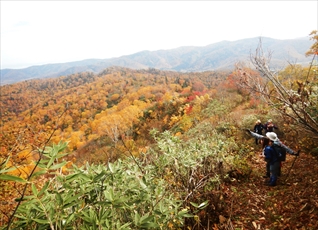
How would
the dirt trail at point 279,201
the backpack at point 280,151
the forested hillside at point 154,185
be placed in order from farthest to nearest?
the backpack at point 280,151
the dirt trail at point 279,201
the forested hillside at point 154,185

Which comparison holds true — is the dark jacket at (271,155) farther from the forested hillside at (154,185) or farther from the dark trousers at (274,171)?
the forested hillside at (154,185)

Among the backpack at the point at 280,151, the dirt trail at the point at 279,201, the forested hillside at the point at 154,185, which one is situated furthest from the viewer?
the backpack at the point at 280,151

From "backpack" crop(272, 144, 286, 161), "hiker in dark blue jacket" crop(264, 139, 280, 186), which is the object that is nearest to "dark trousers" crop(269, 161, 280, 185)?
"hiker in dark blue jacket" crop(264, 139, 280, 186)

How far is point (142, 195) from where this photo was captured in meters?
1.87

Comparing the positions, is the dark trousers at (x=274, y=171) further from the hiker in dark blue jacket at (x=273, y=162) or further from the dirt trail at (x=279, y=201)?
the dirt trail at (x=279, y=201)

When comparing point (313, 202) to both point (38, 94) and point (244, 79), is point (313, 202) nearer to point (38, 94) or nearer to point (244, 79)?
point (244, 79)

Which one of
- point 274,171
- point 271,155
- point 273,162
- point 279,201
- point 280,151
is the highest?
point 280,151

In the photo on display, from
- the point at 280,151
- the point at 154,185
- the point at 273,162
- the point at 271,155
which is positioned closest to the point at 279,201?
the point at 273,162

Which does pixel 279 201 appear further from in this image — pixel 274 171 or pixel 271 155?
pixel 271 155

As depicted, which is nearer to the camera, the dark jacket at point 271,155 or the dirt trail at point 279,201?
the dirt trail at point 279,201

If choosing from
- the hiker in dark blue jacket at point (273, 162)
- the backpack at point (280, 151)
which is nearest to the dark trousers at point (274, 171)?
the hiker in dark blue jacket at point (273, 162)

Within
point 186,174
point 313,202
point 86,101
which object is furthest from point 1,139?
point 86,101

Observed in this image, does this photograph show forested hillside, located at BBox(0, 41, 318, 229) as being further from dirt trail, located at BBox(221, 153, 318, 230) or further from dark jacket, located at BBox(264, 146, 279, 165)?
dark jacket, located at BBox(264, 146, 279, 165)

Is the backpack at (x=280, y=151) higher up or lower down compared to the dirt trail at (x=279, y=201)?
higher up
